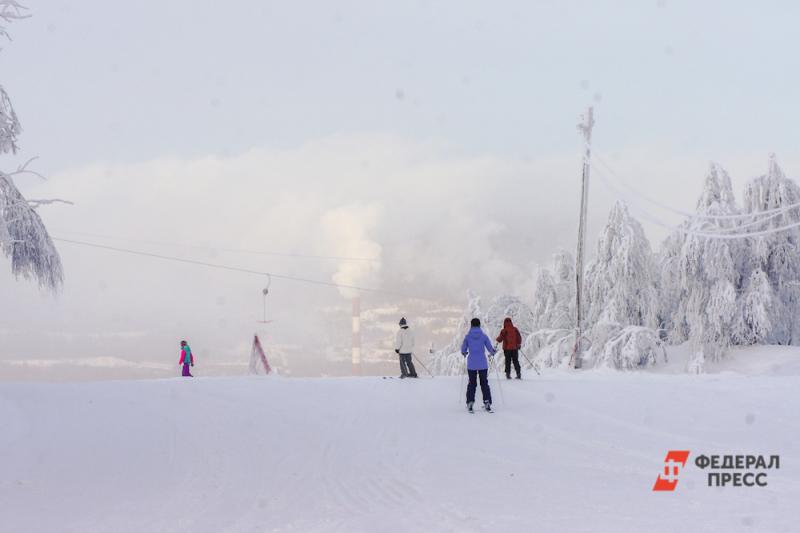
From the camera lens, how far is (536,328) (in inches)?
1852

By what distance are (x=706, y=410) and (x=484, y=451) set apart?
6524 mm

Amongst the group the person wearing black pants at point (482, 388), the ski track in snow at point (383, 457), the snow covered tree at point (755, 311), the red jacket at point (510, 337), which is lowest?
the ski track in snow at point (383, 457)

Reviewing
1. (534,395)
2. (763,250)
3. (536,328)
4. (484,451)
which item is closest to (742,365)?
(763,250)

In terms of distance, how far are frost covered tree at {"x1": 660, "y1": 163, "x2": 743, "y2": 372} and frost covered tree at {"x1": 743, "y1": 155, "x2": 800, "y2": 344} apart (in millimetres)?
758

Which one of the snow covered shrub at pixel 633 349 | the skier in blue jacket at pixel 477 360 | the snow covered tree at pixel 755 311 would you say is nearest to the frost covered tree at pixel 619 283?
the snow covered shrub at pixel 633 349

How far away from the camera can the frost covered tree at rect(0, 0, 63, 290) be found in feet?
61.6

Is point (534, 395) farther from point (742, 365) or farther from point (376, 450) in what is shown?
point (742, 365)

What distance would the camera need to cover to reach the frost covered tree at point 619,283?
135 ft

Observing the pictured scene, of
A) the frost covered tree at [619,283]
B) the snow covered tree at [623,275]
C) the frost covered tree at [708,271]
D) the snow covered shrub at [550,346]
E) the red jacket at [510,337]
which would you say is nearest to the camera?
the red jacket at [510,337]

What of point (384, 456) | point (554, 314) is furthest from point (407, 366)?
point (554, 314)

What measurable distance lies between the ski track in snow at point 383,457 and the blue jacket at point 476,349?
91 cm

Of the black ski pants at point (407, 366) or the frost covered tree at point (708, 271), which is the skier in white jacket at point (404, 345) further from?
the frost covered tree at point (708, 271)

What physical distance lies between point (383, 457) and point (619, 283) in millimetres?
32790

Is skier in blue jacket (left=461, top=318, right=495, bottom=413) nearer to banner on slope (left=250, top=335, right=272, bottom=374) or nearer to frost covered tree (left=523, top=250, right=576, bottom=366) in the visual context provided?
banner on slope (left=250, top=335, right=272, bottom=374)
